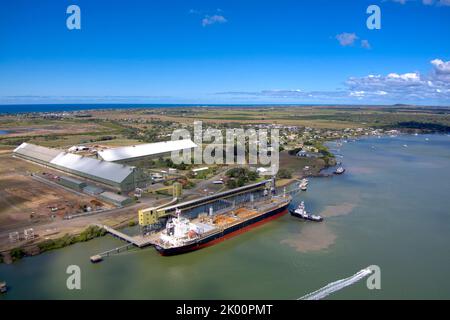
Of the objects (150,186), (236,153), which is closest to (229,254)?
(150,186)

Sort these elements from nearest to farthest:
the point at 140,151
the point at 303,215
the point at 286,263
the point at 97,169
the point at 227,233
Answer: the point at 286,263
the point at 227,233
the point at 303,215
the point at 97,169
the point at 140,151

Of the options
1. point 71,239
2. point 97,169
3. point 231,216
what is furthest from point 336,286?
point 97,169

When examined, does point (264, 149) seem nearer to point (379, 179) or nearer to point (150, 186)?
point (379, 179)

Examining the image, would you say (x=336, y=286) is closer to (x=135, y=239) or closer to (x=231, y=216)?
(x=231, y=216)

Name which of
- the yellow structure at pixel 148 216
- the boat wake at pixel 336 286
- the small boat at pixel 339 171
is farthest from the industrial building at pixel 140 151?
the boat wake at pixel 336 286

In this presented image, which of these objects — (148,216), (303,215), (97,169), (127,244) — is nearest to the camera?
(148,216)

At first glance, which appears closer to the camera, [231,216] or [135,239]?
[135,239]

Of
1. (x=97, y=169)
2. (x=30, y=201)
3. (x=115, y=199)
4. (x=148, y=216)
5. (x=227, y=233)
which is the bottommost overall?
(x=227, y=233)
